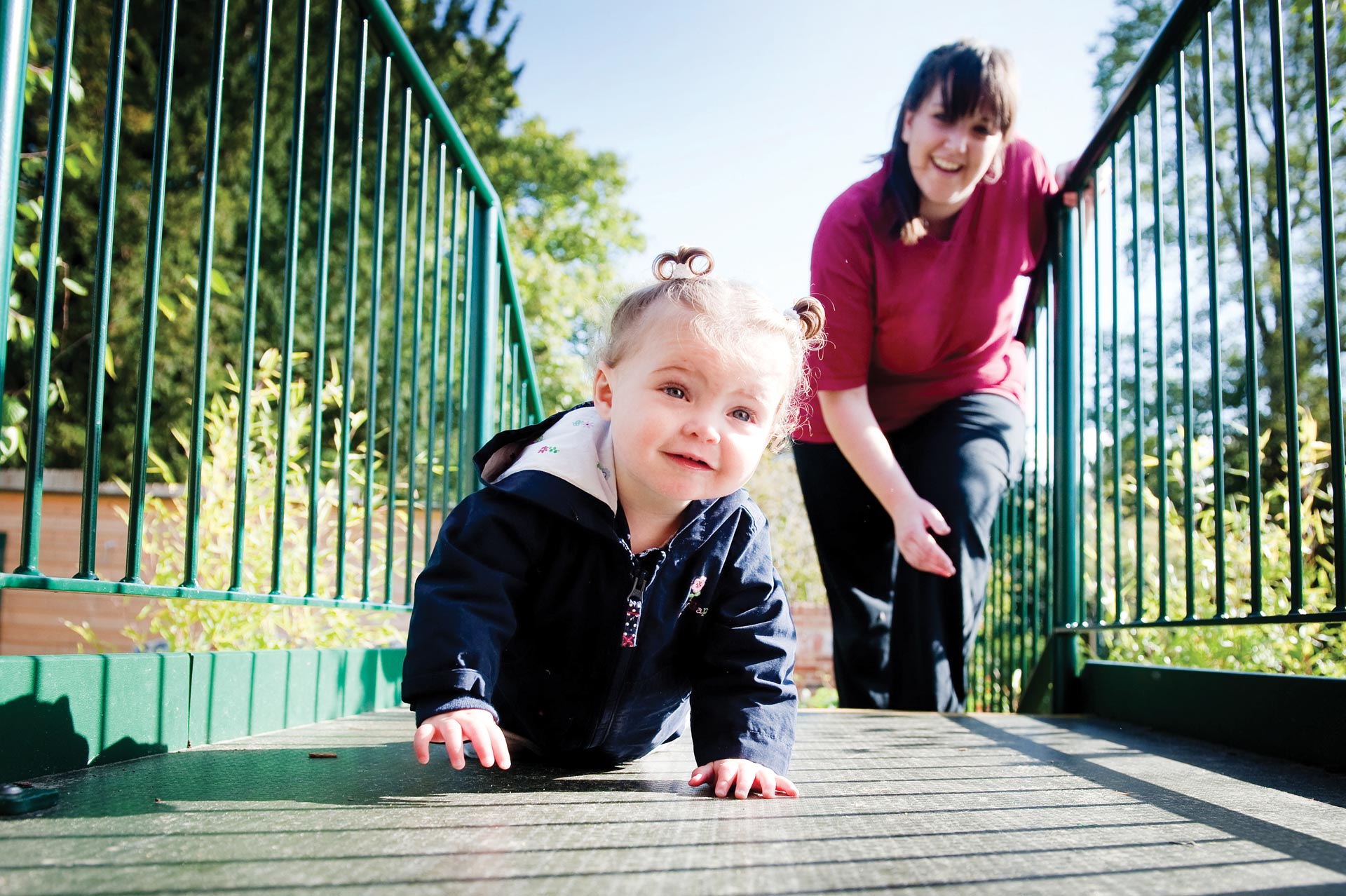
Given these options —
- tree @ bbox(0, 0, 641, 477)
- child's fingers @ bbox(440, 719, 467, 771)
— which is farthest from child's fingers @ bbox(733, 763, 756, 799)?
tree @ bbox(0, 0, 641, 477)

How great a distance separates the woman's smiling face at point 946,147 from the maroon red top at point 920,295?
10cm

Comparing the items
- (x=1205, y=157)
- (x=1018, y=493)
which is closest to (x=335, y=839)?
(x=1205, y=157)

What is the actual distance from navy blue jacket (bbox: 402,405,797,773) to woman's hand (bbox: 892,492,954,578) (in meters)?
0.67

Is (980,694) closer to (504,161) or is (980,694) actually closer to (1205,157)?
(1205,157)

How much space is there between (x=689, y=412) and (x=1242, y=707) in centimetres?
110

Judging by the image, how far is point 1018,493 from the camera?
3018 millimetres

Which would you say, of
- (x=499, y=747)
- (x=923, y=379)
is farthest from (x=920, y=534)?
(x=499, y=747)

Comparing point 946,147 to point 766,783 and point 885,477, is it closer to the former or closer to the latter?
point 885,477

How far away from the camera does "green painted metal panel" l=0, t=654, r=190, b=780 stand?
1072mm

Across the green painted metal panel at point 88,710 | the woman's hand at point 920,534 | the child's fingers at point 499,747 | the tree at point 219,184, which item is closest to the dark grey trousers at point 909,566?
the woman's hand at point 920,534

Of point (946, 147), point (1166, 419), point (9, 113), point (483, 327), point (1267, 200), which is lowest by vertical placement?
point (1166, 419)

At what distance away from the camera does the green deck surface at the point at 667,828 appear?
78 cm

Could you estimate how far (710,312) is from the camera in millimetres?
1419

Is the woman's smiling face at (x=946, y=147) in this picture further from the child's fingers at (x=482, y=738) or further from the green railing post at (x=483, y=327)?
the child's fingers at (x=482, y=738)
